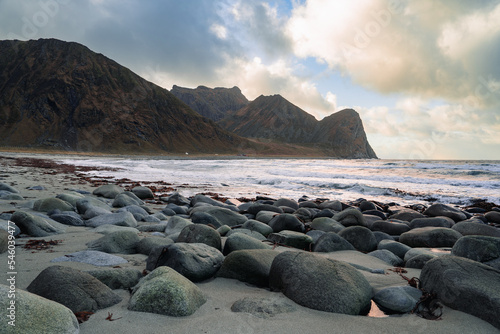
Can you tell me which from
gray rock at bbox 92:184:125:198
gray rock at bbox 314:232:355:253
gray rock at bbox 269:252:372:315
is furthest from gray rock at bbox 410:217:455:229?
gray rock at bbox 92:184:125:198

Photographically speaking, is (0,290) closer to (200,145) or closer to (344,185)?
(344,185)

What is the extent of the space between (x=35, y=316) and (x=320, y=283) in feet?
7.55

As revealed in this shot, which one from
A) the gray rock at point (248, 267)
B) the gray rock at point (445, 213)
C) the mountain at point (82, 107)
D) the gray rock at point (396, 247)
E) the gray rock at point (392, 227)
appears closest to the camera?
the gray rock at point (248, 267)

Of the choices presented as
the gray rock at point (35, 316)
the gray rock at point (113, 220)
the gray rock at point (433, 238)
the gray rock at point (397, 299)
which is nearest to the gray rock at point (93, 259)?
the gray rock at point (35, 316)

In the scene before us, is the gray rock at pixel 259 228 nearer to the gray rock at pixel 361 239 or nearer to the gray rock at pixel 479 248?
the gray rock at pixel 361 239

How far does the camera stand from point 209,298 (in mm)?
2779

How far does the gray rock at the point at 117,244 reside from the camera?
4.09 m

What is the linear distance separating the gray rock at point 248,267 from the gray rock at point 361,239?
257cm

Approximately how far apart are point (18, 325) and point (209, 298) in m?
1.52

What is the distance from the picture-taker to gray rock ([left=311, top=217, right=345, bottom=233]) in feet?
21.3

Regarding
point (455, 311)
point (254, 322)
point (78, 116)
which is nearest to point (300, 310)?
point (254, 322)

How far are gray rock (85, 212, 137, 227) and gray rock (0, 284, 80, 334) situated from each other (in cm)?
407

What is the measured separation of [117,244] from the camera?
13.7 feet

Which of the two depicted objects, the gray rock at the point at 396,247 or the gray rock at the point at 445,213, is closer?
the gray rock at the point at 396,247
